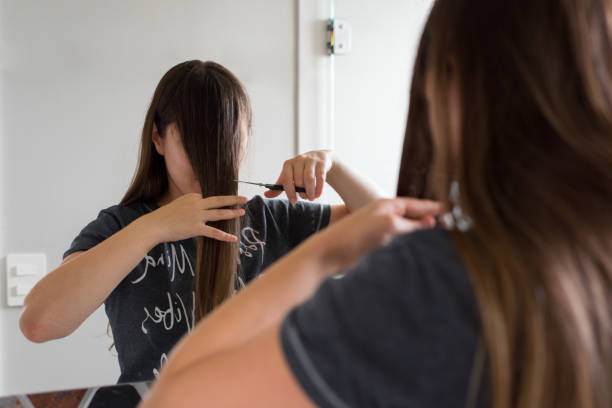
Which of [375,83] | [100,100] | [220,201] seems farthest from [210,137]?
[375,83]

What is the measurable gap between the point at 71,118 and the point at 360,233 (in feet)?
2.52

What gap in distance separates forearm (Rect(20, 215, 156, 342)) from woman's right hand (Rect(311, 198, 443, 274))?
36cm

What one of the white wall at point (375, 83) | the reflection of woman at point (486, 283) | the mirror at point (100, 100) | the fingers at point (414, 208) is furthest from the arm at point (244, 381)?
the white wall at point (375, 83)

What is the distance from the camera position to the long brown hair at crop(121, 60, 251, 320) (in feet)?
2.34

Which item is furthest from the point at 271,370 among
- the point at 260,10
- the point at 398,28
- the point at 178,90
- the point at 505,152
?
the point at 398,28

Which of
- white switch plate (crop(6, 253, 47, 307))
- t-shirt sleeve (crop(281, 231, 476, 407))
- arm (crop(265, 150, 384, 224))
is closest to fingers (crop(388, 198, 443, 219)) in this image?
t-shirt sleeve (crop(281, 231, 476, 407))

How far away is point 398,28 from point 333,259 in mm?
978

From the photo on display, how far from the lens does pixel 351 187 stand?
80 centimetres

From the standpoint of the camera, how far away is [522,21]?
28 cm

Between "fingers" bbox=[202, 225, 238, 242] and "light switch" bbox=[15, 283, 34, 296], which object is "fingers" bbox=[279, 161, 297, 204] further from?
"light switch" bbox=[15, 283, 34, 296]

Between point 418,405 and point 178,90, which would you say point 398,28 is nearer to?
point 178,90

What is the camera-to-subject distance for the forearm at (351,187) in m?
0.79

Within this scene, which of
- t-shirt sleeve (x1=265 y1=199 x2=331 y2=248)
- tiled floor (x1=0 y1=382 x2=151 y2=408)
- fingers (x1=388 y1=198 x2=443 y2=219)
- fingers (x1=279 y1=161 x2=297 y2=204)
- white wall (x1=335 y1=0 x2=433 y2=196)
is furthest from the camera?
white wall (x1=335 y1=0 x2=433 y2=196)

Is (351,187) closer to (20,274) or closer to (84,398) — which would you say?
(84,398)
